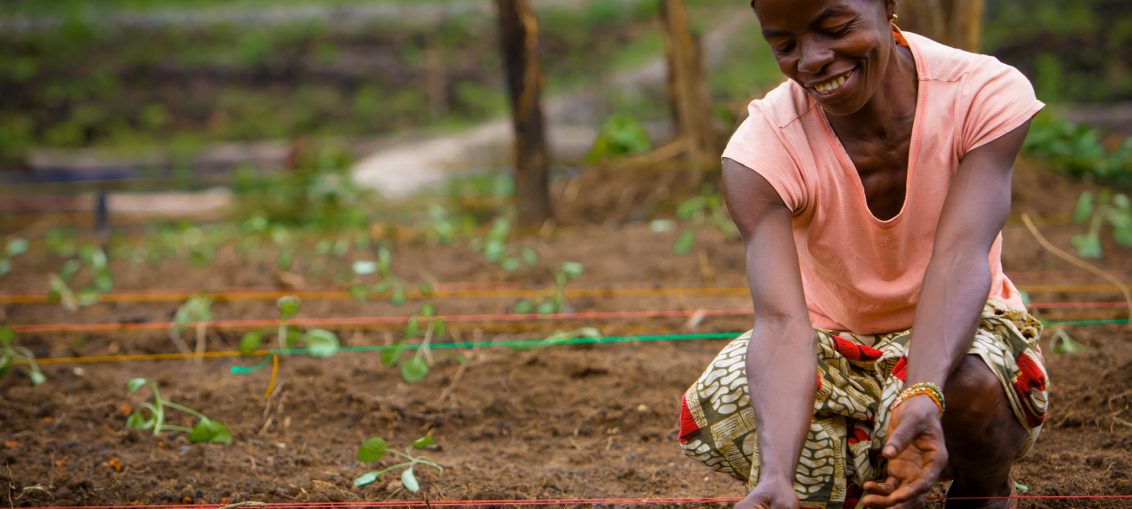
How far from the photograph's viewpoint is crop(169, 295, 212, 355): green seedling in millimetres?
3650

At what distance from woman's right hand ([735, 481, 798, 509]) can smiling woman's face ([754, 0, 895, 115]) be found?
2.06 feet

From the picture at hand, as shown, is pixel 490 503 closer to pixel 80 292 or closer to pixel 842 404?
pixel 842 404

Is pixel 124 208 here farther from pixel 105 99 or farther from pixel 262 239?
pixel 105 99

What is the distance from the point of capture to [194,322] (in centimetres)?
375

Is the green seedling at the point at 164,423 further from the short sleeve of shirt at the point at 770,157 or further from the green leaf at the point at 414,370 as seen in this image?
the short sleeve of shirt at the point at 770,157

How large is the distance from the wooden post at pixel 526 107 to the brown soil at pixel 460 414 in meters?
1.00

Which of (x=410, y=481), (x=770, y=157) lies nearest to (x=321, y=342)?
(x=410, y=481)

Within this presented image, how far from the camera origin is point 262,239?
230 inches

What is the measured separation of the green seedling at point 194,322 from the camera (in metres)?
3.65

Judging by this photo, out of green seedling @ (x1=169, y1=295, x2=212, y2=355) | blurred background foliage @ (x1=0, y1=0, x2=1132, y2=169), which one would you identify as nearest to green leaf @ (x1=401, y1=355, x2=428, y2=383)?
green seedling @ (x1=169, y1=295, x2=212, y2=355)

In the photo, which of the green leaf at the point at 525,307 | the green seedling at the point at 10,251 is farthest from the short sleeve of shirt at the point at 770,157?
the green seedling at the point at 10,251

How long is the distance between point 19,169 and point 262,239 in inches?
152

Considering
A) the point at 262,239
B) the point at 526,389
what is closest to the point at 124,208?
the point at 262,239

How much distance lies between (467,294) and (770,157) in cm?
215
